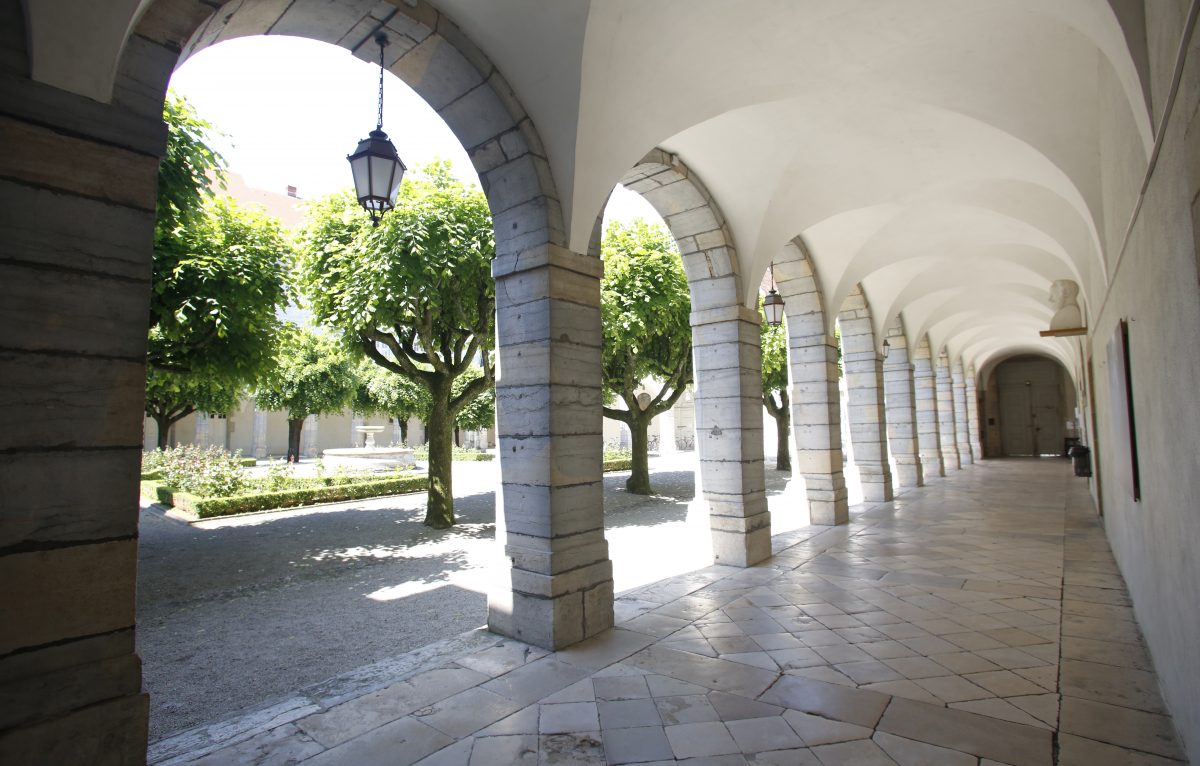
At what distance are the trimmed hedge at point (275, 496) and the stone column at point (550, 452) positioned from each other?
7422mm

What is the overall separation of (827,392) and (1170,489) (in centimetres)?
594

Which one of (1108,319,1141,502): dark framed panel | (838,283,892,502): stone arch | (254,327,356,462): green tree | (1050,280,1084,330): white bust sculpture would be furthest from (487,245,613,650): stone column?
(254,327,356,462): green tree

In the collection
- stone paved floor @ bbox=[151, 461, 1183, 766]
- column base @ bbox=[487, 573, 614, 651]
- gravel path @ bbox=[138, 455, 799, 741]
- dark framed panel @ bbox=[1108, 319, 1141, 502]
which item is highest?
dark framed panel @ bbox=[1108, 319, 1141, 502]

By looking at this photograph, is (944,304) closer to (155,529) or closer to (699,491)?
(699,491)

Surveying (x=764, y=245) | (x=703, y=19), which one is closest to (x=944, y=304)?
(x=764, y=245)

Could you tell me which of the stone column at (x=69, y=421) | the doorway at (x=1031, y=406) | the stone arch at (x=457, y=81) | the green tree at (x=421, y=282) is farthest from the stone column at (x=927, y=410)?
the stone column at (x=69, y=421)

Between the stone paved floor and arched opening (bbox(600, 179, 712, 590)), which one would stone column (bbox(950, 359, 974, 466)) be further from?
the stone paved floor

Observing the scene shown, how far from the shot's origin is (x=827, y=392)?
8.43 meters

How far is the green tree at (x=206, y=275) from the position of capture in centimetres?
588

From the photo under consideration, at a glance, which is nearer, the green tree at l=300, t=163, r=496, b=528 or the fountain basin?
the green tree at l=300, t=163, r=496, b=528

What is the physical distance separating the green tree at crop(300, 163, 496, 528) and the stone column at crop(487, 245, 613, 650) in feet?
11.9

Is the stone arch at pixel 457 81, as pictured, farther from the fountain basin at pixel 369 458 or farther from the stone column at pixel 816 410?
the fountain basin at pixel 369 458

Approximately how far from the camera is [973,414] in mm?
22297

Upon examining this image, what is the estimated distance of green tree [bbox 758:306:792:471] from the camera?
48.8 ft
